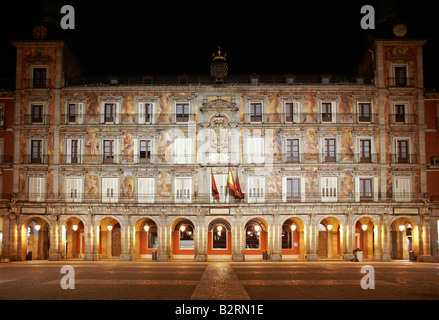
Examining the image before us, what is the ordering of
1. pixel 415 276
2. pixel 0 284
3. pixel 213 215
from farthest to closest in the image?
1. pixel 213 215
2. pixel 415 276
3. pixel 0 284

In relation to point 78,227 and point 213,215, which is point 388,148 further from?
point 78,227

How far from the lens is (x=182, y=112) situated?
46812 mm

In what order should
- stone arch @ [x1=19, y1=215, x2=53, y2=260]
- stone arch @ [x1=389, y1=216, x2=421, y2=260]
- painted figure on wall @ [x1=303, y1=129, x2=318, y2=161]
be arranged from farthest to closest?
A: 1. stone arch @ [x1=389, y1=216, x2=421, y2=260]
2. painted figure on wall @ [x1=303, y1=129, x2=318, y2=161]
3. stone arch @ [x1=19, y1=215, x2=53, y2=260]

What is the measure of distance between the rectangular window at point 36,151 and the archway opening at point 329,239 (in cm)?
2878

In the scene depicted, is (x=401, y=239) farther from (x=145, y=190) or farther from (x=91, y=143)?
(x=91, y=143)

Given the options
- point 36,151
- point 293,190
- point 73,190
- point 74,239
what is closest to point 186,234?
point 74,239

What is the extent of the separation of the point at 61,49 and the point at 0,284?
28.3 meters

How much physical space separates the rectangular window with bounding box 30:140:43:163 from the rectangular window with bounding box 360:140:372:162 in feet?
102

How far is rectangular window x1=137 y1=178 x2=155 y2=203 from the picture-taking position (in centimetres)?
4569

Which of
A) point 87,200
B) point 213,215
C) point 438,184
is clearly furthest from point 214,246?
point 438,184

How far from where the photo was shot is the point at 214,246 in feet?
158

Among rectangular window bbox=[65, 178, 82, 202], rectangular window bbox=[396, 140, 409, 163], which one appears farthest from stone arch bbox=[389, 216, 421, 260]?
rectangular window bbox=[65, 178, 82, 202]

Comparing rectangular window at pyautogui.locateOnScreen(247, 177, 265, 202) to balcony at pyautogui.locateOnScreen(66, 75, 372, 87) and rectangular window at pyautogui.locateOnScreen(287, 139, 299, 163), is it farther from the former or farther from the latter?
balcony at pyautogui.locateOnScreen(66, 75, 372, 87)

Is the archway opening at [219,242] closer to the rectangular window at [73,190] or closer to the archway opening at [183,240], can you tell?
the archway opening at [183,240]
